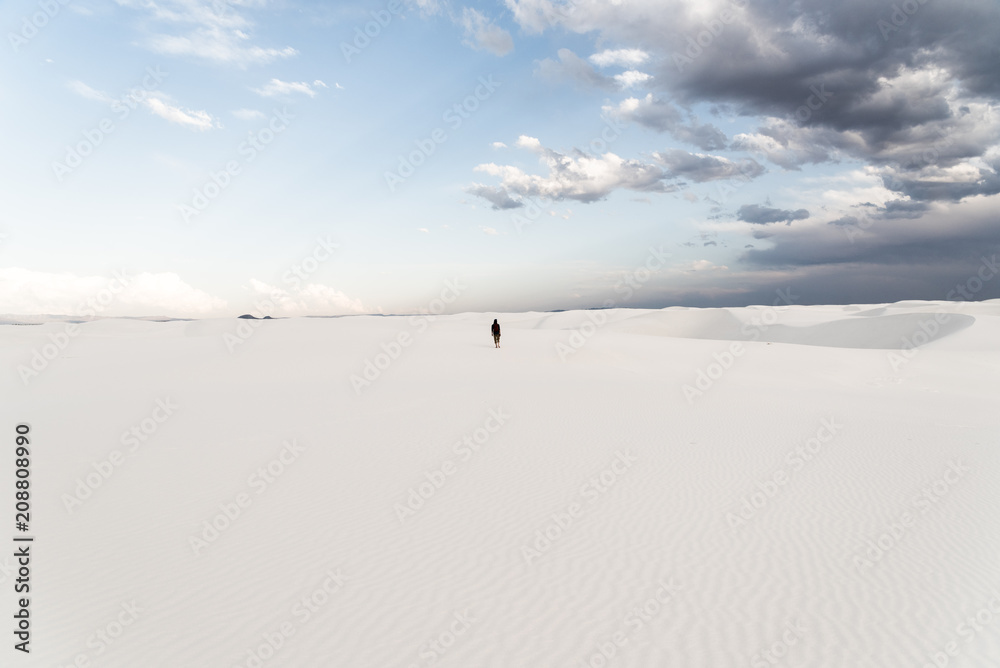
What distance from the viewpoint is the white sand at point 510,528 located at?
4109 millimetres

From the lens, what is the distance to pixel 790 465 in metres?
9.13

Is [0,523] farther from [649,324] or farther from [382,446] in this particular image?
[649,324]

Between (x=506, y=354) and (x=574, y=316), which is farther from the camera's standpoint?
(x=574, y=316)

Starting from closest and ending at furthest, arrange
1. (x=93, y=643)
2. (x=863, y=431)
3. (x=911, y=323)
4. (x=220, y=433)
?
(x=93, y=643), (x=220, y=433), (x=863, y=431), (x=911, y=323)

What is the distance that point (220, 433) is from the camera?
10508 mm

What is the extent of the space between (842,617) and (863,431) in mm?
9549

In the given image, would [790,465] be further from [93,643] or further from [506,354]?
[506,354]

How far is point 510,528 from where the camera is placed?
617 centimetres

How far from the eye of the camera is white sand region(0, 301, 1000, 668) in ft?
13.5

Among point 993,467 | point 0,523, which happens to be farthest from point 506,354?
point 0,523

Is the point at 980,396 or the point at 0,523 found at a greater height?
the point at 0,523

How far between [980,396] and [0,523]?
27465 mm

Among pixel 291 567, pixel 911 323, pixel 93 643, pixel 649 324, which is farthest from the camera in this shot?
pixel 649 324

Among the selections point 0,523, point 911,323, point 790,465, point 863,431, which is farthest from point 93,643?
point 911,323
